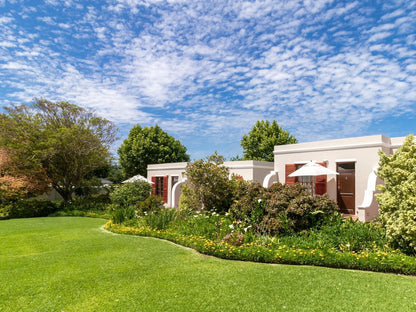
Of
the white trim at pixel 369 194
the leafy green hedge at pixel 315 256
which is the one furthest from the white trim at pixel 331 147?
the leafy green hedge at pixel 315 256

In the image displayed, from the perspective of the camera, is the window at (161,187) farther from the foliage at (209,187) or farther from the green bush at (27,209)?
the foliage at (209,187)

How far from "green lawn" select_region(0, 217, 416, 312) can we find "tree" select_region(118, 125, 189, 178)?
24.6 metres

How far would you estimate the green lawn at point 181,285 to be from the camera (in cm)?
435

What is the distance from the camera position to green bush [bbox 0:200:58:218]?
17891 millimetres

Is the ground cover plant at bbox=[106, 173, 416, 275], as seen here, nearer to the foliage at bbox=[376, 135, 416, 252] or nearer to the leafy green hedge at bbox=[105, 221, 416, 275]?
the leafy green hedge at bbox=[105, 221, 416, 275]

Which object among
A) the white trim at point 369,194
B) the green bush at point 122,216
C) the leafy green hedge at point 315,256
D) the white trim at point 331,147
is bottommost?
the leafy green hedge at point 315,256

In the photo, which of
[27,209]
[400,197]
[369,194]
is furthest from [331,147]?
[27,209]

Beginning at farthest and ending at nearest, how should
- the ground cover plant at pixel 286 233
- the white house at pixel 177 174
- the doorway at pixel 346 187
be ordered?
the white house at pixel 177 174
the doorway at pixel 346 187
the ground cover plant at pixel 286 233

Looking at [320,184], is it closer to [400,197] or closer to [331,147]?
[331,147]

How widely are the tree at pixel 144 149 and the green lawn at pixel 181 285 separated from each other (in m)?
24.6

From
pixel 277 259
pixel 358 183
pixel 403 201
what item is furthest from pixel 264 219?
pixel 358 183

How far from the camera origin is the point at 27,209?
1838 cm

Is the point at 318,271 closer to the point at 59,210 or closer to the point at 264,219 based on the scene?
the point at 264,219

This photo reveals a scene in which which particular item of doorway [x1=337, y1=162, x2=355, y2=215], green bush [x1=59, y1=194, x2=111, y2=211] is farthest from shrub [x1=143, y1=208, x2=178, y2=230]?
green bush [x1=59, y1=194, x2=111, y2=211]
